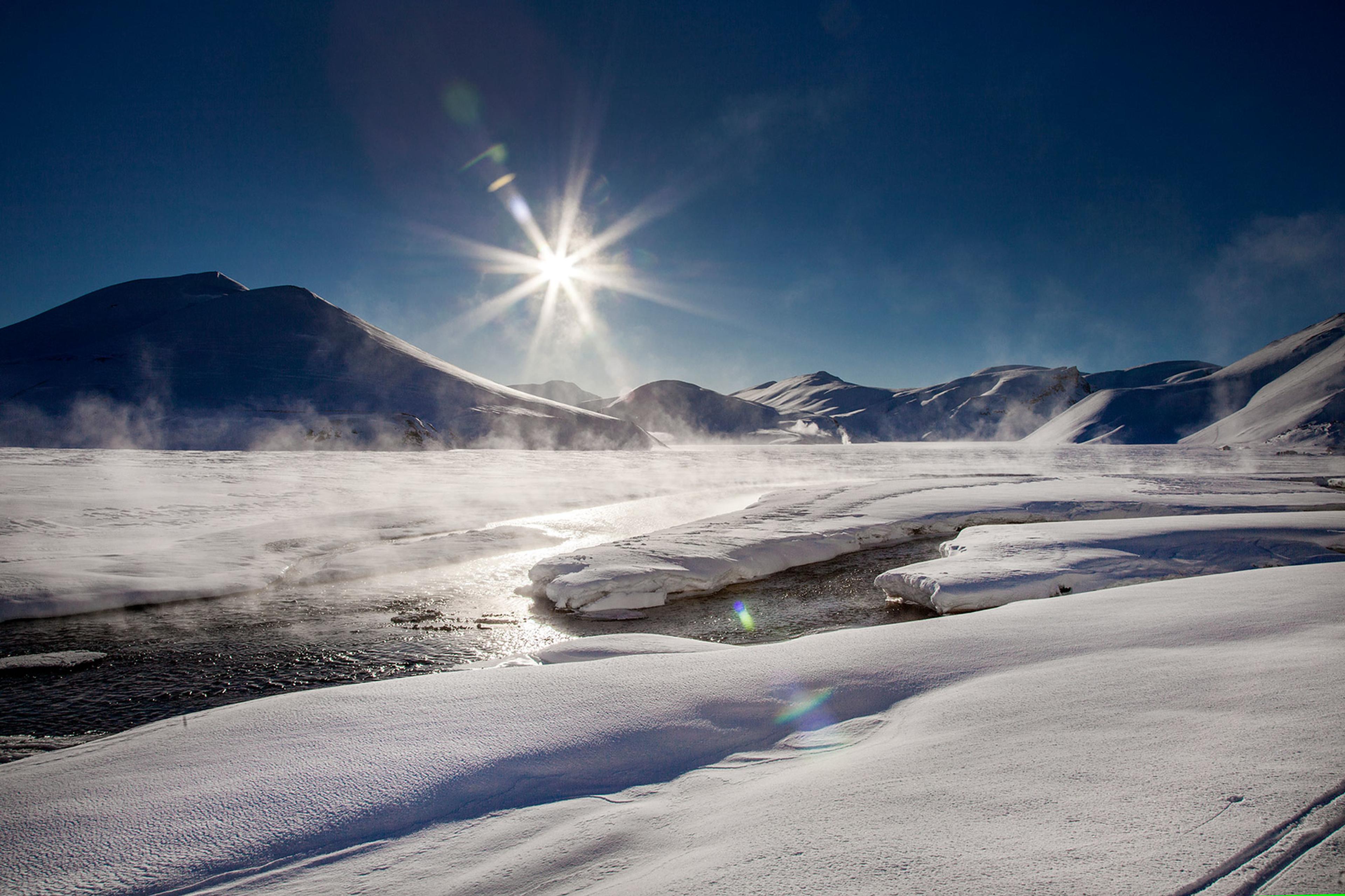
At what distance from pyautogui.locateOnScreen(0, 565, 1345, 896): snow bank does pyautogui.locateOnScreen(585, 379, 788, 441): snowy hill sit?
122217 millimetres

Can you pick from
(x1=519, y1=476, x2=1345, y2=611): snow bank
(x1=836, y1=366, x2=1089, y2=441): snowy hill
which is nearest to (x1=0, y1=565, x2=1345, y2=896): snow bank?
(x1=519, y1=476, x2=1345, y2=611): snow bank

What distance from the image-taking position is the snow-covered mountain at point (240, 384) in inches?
1780

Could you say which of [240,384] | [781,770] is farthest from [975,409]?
[781,770]

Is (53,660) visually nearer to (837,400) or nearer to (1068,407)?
(1068,407)

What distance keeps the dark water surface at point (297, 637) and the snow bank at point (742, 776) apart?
5.57 ft

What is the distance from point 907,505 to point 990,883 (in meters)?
14.7

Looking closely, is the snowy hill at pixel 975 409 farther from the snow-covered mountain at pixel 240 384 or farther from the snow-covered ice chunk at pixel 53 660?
the snow-covered ice chunk at pixel 53 660

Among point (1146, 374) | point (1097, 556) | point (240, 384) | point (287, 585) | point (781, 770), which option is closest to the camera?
point (781, 770)

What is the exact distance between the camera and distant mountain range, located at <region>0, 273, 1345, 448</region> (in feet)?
149

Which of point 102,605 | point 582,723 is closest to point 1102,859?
point 582,723

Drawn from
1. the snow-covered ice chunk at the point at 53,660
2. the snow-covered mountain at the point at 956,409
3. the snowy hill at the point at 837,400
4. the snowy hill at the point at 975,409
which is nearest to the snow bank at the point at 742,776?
the snow-covered ice chunk at the point at 53,660

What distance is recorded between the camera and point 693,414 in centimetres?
14562

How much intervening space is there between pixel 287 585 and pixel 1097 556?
500 inches

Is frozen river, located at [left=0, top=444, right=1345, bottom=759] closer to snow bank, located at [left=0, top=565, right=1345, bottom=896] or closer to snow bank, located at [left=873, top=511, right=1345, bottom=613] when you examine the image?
snow bank, located at [left=873, top=511, right=1345, bottom=613]
